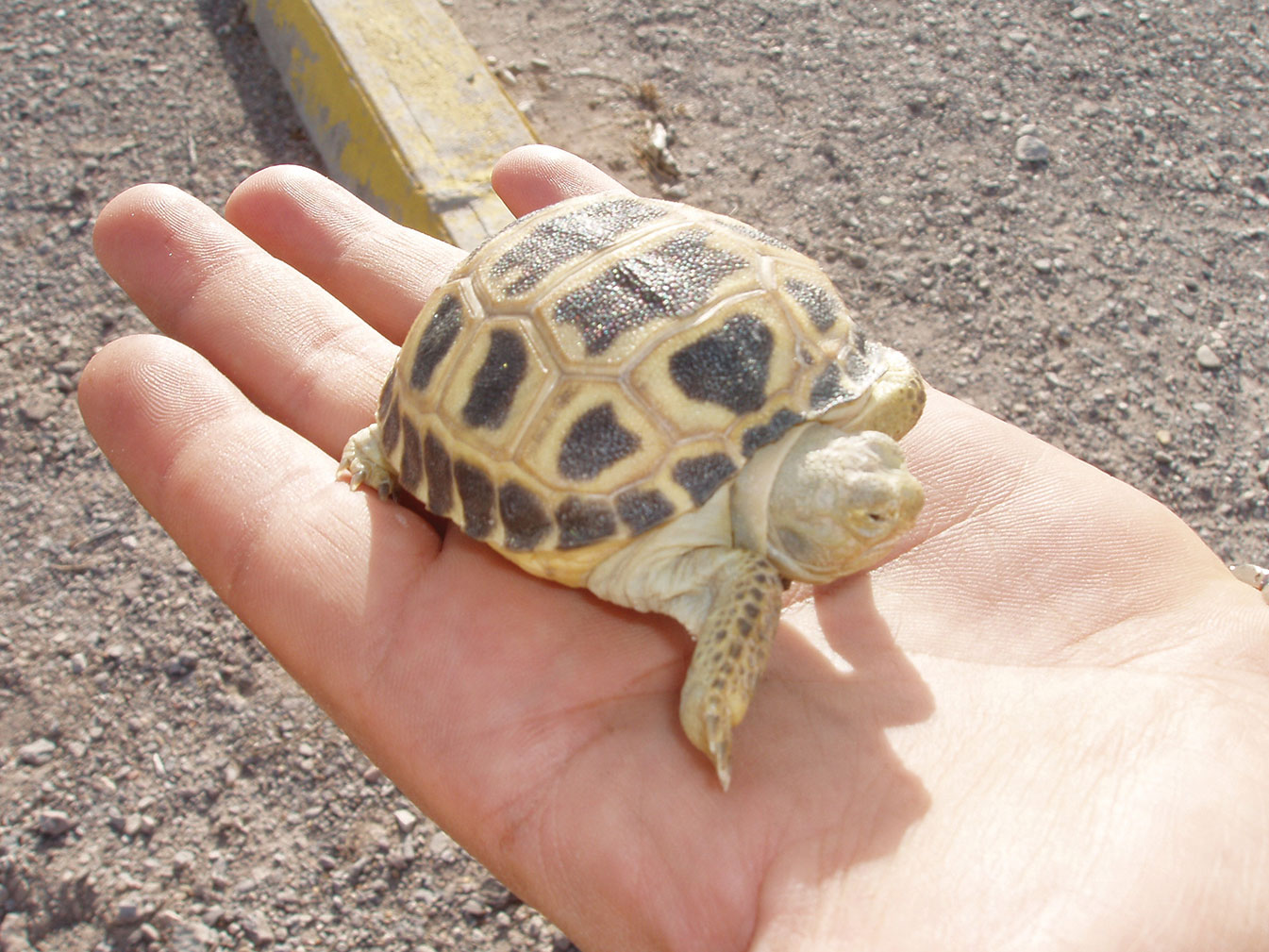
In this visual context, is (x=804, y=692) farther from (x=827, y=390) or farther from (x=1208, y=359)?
(x=1208, y=359)

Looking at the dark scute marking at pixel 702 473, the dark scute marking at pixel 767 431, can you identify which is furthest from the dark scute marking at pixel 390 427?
the dark scute marking at pixel 767 431

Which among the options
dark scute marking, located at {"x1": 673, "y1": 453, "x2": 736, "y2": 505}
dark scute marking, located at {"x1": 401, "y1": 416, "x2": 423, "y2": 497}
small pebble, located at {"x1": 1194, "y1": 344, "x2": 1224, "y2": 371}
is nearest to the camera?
dark scute marking, located at {"x1": 673, "y1": 453, "x2": 736, "y2": 505}

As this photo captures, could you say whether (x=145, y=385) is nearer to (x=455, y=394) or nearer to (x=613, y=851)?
(x=455, y=394)

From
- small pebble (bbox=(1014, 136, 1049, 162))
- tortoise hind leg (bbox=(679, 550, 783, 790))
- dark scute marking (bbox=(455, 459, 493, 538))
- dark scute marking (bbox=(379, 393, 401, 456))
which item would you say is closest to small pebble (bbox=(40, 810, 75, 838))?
dark scute marking (bbox=(379, 393, 401, 456))

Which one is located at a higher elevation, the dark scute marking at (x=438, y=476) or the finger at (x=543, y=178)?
the finger at (x=543, y=178)

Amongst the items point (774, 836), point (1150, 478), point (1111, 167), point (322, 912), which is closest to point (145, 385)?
point (322, 912)

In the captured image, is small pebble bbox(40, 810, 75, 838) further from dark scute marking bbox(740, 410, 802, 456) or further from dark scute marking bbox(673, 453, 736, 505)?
dark scute marking bbox(740, 410, 802, 456)

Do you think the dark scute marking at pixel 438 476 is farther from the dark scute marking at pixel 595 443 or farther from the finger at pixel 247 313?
the finger at pixel 247 313
